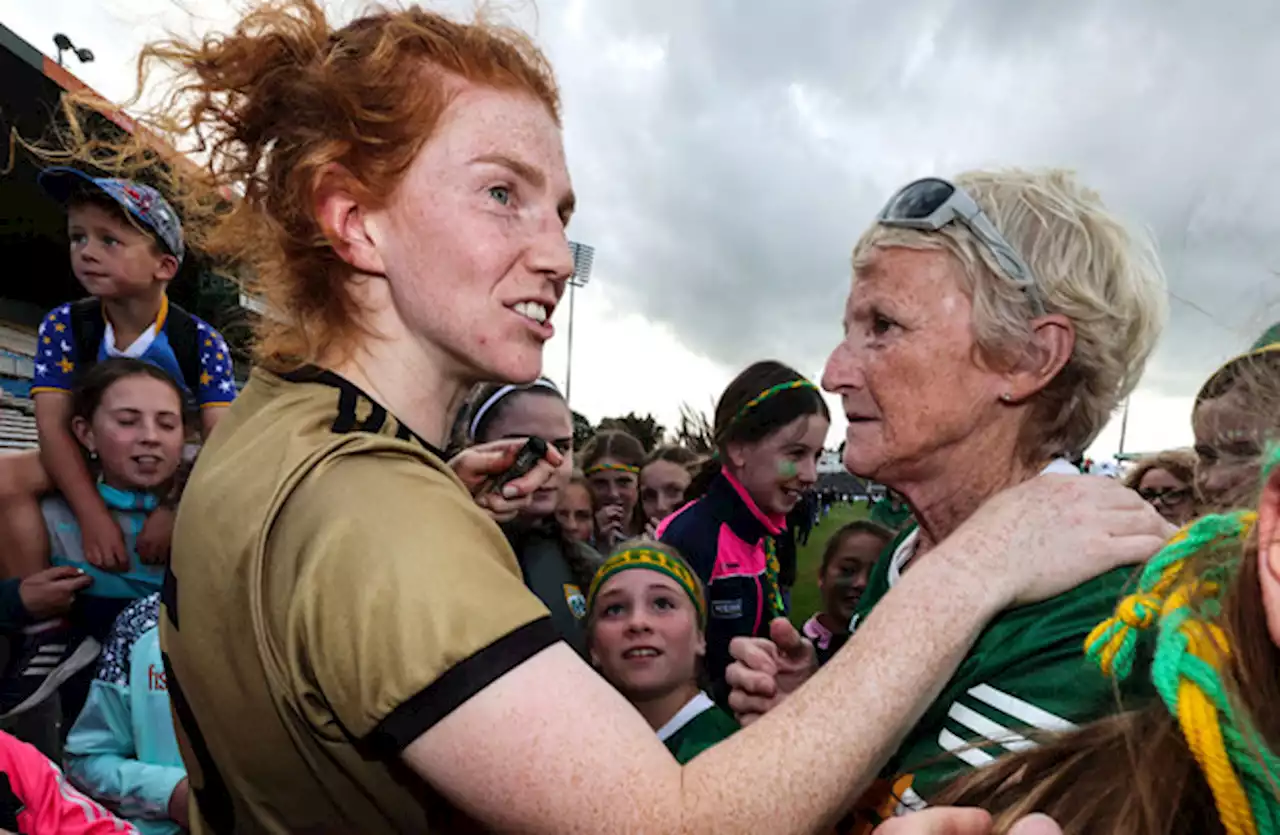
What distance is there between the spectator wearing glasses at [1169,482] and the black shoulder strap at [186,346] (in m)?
4.84

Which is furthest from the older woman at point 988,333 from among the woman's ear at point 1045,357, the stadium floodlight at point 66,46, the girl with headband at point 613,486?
the stadium floodlight at point 66,46

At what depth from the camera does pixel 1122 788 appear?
89cm

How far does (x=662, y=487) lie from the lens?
7.01m

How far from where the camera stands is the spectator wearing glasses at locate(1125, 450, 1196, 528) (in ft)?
12.7

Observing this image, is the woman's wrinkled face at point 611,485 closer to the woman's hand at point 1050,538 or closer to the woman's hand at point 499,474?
the woman's hand at point 499,474

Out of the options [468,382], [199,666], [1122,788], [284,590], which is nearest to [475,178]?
[468,382]

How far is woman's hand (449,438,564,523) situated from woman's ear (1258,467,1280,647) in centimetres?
163

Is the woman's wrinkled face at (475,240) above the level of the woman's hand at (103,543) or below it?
above

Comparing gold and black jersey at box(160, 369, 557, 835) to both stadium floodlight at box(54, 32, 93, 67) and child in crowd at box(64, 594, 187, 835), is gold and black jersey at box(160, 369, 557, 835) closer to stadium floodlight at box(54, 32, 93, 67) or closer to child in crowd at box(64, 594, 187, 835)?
A: child in crowd at box(64, 594, 187, 835)

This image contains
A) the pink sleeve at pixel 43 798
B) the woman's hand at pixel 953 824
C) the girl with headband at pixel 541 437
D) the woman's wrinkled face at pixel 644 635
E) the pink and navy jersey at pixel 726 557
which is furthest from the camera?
the pink and navy jersey at pixel 726 557

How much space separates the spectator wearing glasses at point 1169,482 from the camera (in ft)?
12.7

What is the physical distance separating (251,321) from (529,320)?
822 mm

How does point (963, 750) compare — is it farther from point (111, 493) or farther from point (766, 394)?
point (111, 493)

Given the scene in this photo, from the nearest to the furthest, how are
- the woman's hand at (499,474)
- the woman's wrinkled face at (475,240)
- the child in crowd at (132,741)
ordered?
the woman's wrinkled face at (475,240)
the woman's hand at (499,474)
the child in crowd at (132,741)
